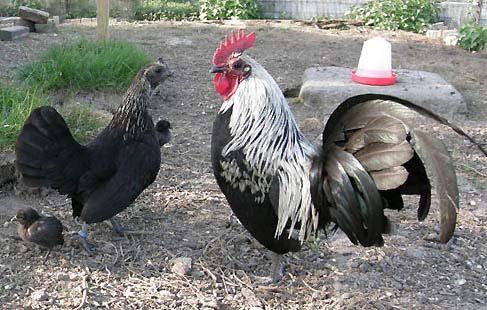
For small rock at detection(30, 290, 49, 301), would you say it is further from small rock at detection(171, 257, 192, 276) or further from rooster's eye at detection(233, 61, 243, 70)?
rooster's eye at detection(233, 61, 243, 70)

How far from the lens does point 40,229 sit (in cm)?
360

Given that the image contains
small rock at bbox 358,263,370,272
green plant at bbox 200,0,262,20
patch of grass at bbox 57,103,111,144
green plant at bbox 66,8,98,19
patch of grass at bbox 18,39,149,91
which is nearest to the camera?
small rock at bbox 358,263,370,272

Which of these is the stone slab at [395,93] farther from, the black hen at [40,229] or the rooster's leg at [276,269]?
the black hen at [40,229]

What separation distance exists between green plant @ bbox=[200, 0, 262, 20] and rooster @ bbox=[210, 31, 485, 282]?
9398mm

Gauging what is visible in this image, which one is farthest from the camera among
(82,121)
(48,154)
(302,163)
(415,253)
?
(82,121)

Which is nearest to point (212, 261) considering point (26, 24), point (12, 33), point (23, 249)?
point (23, 249)

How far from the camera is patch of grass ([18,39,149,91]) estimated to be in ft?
20.8

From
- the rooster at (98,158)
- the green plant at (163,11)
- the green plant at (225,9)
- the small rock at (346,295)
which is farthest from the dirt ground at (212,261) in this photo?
the green plant at (163,11)

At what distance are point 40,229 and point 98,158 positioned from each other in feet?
1.84

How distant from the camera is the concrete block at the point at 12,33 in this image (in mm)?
8914

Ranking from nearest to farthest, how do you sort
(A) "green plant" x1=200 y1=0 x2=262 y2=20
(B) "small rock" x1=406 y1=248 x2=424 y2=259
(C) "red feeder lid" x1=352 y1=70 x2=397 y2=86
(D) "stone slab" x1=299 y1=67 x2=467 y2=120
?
(B) "small rock" x1=406 y1=248 x2=424 y2=259 < (D) "stone slab" x1=299 y1=67 x2=467 y2=120 < (C) "red feeder lid" x1=352 y1=70 x2=397 y2=86 < (A) "green plant" x1=200 y1=0 x2=262 y2=20

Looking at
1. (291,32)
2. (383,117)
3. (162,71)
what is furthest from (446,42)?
(383,117)

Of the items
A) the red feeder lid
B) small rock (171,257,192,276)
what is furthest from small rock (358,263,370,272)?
the red feeder lid

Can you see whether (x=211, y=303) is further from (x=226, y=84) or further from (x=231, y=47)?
(x=231, y=47)
